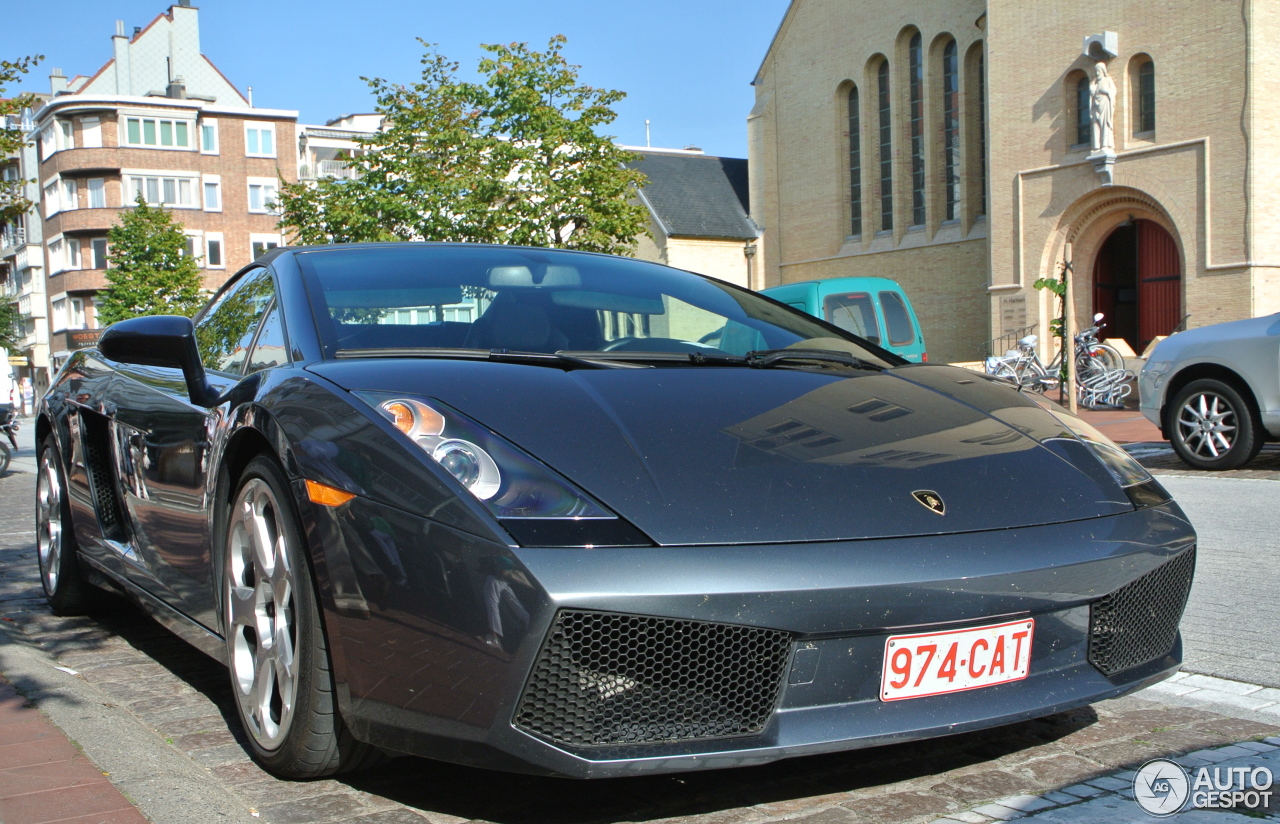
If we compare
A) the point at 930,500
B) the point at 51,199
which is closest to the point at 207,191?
the point at 51,199

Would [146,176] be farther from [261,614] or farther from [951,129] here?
[261,614]

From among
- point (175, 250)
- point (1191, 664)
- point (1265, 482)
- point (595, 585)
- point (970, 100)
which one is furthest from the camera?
point (175, 250)

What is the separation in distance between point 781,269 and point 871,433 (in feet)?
132

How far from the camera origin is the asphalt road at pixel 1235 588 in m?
4.09

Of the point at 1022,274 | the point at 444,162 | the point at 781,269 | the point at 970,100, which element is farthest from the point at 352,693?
the point at 781,269

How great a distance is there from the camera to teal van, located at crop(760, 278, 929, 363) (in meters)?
16.5

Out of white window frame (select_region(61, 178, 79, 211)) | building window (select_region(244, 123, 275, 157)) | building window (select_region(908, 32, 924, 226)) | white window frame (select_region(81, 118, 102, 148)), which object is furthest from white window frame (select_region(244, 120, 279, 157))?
building window (select_region(908, 32, 924, 226))

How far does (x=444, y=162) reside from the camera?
99.3 feet

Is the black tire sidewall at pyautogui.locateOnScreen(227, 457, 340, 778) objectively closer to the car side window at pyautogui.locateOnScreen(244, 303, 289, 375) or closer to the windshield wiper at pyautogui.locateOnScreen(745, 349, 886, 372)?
the car side window at pyautogui.locateOnScreen(244, 303, 289, 375)

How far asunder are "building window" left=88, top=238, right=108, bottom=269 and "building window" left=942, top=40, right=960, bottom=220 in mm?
46851

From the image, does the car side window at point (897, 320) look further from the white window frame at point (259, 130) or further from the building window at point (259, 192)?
the white window frame at point (259, 130)

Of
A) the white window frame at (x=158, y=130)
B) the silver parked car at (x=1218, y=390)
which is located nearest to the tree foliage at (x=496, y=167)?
the silver parked car at (x=1218, y=390)

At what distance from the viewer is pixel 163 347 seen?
3.49 meters

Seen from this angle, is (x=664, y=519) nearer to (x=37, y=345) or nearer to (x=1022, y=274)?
(x=1022, y=274)
